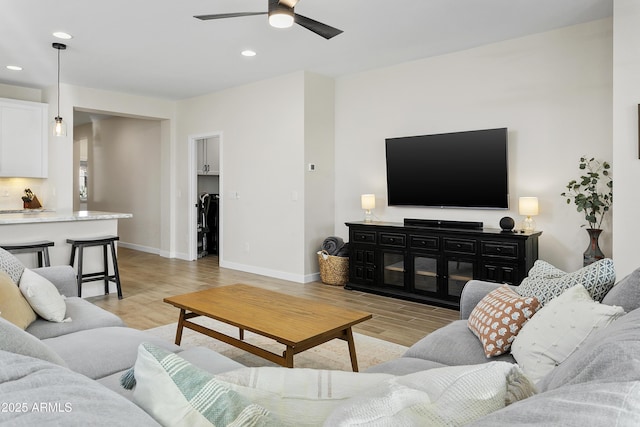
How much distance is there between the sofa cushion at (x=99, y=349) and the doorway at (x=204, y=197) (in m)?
5.24

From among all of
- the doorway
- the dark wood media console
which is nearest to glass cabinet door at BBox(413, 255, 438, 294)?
the dark wood media console

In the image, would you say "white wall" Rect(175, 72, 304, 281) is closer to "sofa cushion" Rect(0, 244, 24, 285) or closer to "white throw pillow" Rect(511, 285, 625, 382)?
"sofa cushion" Rect(0, 244, 24, 285)

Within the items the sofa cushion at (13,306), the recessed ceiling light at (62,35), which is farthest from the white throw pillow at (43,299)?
the recessed ceiling light at (62,35)

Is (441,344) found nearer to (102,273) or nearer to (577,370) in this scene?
(577,370)

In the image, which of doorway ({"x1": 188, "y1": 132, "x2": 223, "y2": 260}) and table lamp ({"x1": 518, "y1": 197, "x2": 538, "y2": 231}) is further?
doorway ({"x1": 188, "y1": 132, "x2": 223, "y2": 260})

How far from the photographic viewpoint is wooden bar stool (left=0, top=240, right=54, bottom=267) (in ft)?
13.5

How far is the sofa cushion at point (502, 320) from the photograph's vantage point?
1.91 meters

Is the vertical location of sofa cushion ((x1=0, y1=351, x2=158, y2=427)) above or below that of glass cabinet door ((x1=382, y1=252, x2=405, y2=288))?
above

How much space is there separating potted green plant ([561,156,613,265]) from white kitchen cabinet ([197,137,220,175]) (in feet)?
18.9

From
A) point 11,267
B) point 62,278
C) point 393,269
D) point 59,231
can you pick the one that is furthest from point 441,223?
point 59,231

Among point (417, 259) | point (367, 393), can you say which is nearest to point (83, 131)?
point (417, 259)

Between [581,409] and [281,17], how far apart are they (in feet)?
9.15

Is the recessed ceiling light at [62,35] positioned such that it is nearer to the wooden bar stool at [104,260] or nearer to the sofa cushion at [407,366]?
the wooden bar stool at [104,260]

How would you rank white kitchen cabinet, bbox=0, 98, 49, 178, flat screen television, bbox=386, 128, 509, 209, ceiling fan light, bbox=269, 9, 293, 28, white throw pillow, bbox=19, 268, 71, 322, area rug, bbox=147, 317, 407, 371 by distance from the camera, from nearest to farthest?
1. white throw pillow, bbox=19, 268, 71, 322
2. ceiling fan light, bbox=269, 9, 293, 28
3. area rug, bbox=147, 317, 407, 371
4. flat screen television, bbox=386, 128, 509, 209
5. white kitchen cabinet, bbox=0, 98, 49, 178
